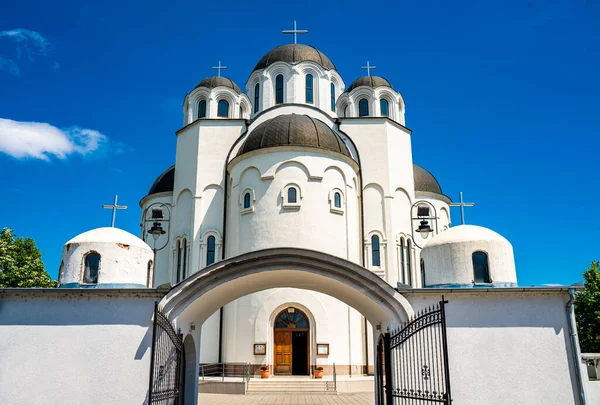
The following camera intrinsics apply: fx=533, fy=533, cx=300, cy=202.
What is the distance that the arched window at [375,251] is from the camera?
2274 centimetres

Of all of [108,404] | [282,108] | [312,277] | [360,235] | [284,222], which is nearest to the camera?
[108,404]

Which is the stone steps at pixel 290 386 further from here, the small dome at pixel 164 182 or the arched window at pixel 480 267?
the small dome at pixel 164 182

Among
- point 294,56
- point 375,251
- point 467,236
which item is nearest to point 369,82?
point 294,56

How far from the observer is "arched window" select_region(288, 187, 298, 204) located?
21.1 m

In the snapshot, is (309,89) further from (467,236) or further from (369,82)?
(467,236)

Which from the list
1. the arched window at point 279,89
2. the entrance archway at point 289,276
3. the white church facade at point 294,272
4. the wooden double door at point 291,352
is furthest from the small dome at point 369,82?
the entrance archway at point 289,276

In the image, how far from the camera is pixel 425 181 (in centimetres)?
3100

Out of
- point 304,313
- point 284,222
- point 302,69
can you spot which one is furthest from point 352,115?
point 304,313

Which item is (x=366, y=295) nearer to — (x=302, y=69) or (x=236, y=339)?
(x=236, y=339)

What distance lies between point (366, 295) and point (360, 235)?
34.7 feet

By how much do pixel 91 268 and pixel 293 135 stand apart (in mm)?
10372

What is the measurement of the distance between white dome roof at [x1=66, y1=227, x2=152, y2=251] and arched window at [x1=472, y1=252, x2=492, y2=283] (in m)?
9.03

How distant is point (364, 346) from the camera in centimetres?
2136

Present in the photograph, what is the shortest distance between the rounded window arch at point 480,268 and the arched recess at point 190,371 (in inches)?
303
